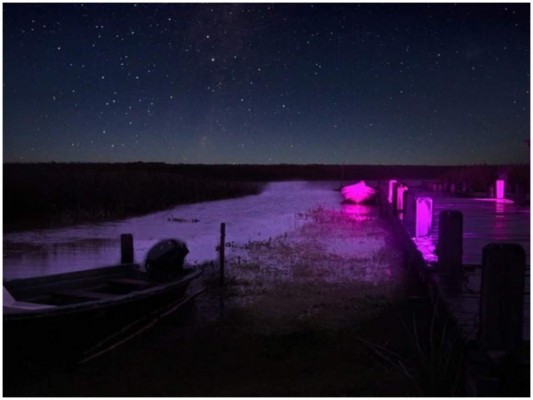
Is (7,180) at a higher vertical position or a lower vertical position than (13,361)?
higher

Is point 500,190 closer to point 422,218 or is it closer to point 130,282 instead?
point 422,218

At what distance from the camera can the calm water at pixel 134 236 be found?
654 inches

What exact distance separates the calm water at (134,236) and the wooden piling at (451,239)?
30.0 ft

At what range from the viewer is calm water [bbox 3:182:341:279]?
16.6m

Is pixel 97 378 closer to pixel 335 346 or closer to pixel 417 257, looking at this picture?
pixel 335 346

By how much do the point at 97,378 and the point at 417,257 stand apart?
6376mm

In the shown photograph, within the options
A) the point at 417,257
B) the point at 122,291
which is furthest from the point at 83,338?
the point at 417,257

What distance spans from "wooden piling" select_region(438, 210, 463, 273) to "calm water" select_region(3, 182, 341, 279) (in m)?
9.15

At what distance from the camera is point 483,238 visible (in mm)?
13609

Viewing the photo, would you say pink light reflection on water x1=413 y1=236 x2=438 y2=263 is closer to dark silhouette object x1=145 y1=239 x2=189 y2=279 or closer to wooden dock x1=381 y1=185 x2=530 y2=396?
wooden dock x1=381 y1=185 x2=530 y2=396

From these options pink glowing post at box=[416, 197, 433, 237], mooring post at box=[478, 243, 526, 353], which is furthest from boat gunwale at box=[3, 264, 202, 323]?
mooring post at box=[478, 243, 526, 353]

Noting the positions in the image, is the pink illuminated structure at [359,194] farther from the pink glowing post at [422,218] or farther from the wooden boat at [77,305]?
the wooden boat at [77,305]

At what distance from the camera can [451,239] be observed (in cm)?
898

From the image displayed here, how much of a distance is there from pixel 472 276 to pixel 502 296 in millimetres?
4195
